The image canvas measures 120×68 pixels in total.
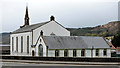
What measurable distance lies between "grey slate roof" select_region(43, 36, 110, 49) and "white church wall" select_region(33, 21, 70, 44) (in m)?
8.78

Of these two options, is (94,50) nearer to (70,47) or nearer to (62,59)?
(70,47)

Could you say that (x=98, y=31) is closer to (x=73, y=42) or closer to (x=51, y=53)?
(x=73, y=42)

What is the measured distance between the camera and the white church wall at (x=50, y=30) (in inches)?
2087

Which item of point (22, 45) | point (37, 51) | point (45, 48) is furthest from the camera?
point (22, 45)

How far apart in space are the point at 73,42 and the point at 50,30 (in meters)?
11.0

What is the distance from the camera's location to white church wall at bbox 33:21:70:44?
53000 mm

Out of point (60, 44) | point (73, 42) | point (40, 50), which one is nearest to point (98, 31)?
point (73, 42)

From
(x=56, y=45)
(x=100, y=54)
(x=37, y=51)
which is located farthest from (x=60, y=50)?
(x=100, y=54)

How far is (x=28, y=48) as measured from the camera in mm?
54906

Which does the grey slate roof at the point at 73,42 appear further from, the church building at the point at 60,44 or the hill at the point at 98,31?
the hill at the point at 98,31

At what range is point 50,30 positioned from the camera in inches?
2115

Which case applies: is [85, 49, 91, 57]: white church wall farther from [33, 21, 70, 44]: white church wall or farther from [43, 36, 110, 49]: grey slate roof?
[33, 21, 70, 44]: white church wall

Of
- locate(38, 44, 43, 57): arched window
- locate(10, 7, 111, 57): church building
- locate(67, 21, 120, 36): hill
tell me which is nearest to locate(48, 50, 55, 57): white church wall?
locate(10, 7, 111, 57): church building

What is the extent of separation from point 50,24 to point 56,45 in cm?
1374
